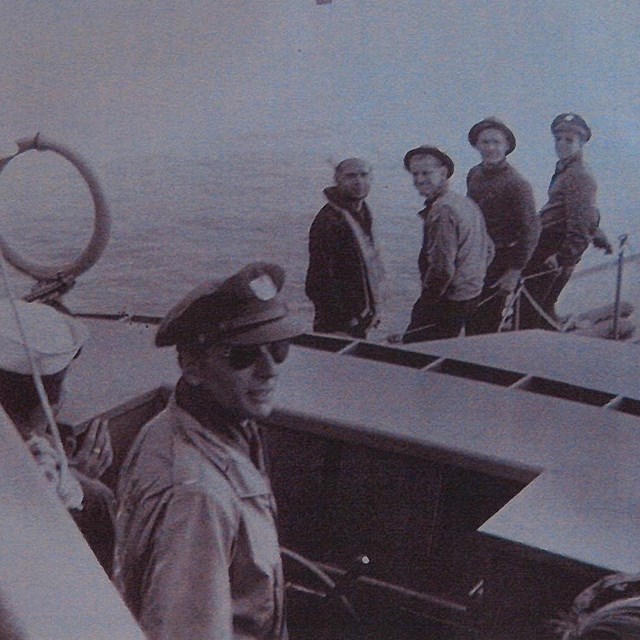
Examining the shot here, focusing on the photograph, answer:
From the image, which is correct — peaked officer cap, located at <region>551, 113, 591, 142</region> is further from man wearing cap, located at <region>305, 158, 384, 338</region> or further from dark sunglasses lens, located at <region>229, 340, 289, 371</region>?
dark sunglasses lens, located at <region>229, 340, 289, 371</region>

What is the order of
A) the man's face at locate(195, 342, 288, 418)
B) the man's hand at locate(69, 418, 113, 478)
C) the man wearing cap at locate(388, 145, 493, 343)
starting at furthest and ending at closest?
the man's hand at locate(69, 418, 113, 478)
the man's face at locate(195, 342, 288, 418)
the man wearing cap at locate(388, 145, 493, 343)

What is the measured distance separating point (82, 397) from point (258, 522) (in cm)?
41

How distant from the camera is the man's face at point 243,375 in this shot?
5.27 feet

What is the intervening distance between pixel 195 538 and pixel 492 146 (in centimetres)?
80

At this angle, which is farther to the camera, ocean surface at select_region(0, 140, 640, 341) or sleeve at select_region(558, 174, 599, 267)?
ocean surface at select_region(0, 140, 640, 341)

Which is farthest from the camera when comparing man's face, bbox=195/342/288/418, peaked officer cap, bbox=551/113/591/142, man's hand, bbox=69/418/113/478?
man's hand, bbox=69/418/113/478

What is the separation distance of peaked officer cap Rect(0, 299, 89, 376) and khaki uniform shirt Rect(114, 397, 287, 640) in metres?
0.21

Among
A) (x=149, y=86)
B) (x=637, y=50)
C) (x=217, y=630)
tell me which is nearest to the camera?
(x=637, y=50)

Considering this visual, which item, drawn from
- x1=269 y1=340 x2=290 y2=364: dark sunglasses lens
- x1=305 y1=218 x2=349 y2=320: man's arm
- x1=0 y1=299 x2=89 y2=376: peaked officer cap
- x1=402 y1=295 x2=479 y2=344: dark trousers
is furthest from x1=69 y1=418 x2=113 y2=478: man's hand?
x1=402 y1=295 x2=479 y2=344: dark trousers

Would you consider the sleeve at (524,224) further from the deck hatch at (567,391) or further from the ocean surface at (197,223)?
the deck hatch at (567,391)

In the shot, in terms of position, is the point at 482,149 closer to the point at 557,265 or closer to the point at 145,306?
the point at 557,265

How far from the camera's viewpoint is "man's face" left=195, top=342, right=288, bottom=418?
1606 millimetres

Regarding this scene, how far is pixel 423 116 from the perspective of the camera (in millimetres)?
1485

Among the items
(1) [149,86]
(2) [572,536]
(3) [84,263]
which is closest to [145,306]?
(3) [84,263]
